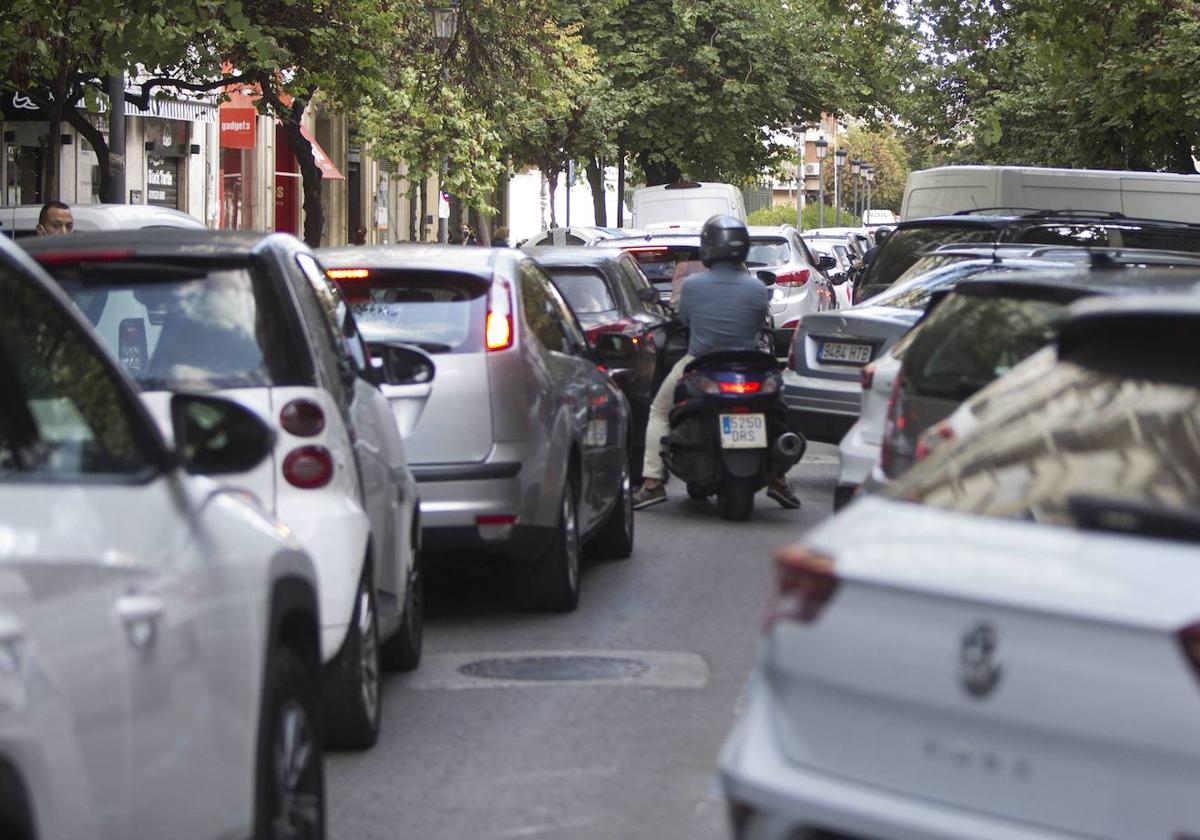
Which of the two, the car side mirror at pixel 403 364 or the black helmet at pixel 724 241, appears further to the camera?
the black helmet at pixel 724 241

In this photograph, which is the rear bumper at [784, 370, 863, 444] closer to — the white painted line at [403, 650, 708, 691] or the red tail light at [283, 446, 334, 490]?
the white painted line at [403, 650, 708, 691]

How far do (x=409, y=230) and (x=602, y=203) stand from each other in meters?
5.72

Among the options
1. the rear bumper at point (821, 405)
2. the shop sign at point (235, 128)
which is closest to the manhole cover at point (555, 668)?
the rear bumper at point (821, 405)

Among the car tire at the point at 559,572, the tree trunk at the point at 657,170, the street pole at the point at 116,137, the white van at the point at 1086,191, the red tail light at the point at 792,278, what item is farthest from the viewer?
the tree trunk at the point at 657,170

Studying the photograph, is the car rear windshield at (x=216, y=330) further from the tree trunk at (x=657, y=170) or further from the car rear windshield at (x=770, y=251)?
the tree trunk at (x=657, y=170)

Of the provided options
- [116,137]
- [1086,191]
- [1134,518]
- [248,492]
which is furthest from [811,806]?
[1086,191]

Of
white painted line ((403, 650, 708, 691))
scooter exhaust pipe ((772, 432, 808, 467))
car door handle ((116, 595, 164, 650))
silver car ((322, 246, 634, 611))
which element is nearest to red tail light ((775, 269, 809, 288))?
scooter exhaust pipe ((772, 432, 808, 467))

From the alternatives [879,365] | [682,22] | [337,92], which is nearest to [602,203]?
[682,22]

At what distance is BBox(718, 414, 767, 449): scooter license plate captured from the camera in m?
13.6

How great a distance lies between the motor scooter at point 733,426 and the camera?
13.6 m

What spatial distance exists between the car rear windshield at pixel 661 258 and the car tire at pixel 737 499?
886 cm

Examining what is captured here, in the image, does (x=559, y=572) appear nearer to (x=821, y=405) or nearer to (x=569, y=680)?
(x=569, y=680)

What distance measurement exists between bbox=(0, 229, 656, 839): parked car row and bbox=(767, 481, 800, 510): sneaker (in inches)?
45.3

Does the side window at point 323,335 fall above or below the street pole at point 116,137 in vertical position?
below
